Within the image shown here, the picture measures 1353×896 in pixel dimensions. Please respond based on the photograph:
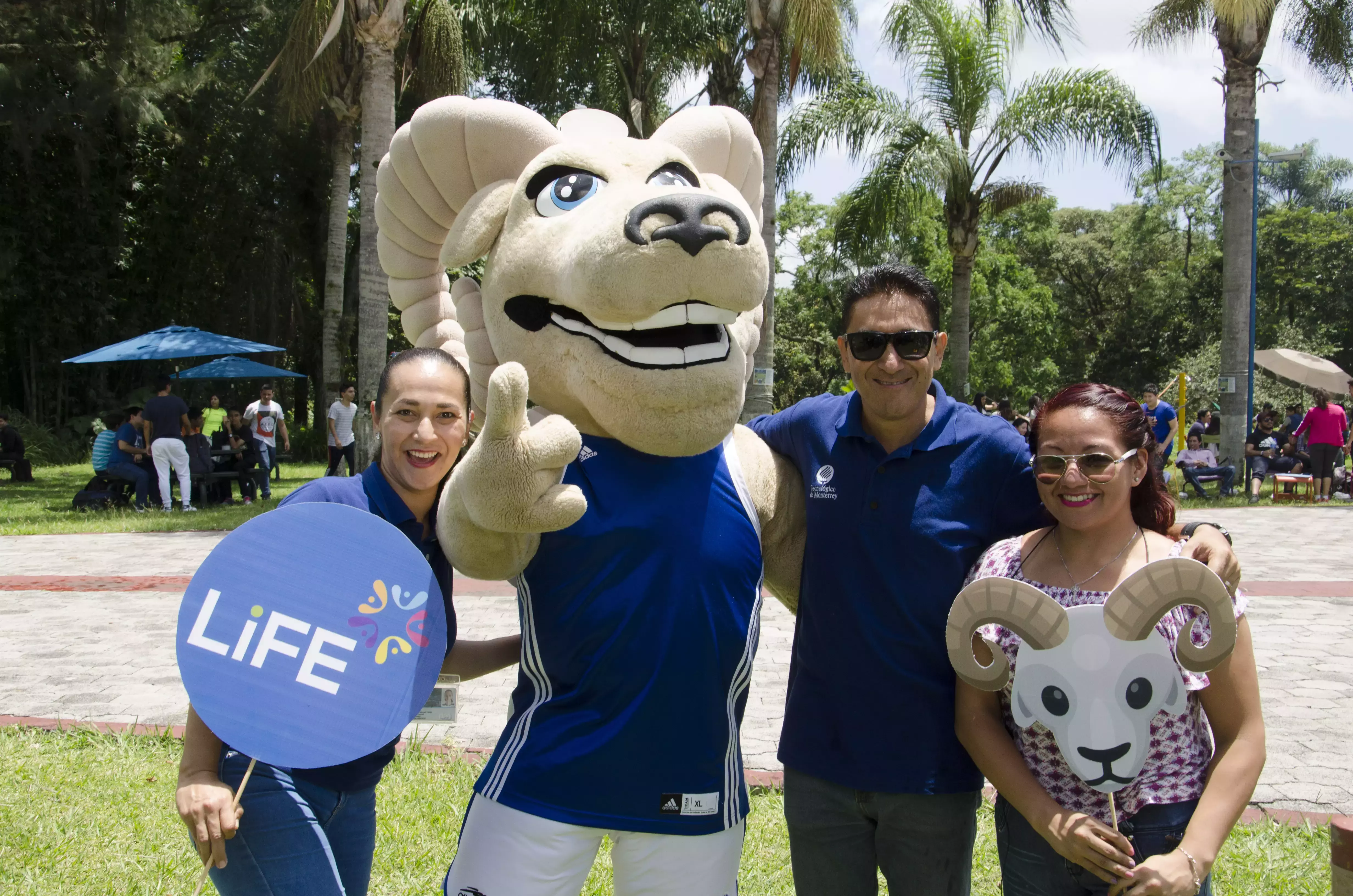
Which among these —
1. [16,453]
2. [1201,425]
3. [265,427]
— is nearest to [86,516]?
[265,427]

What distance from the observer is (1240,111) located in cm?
1492

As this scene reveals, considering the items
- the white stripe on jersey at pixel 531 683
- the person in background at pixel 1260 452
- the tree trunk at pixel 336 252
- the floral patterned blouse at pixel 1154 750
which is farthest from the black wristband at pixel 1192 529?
the tree trunk at pixel 336 252

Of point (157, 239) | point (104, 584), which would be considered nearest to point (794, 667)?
point (104, 584)

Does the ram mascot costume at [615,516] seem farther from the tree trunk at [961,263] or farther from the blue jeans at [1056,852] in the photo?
the tree trunk at [961,263]

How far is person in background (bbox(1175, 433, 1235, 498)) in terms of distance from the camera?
15.4m

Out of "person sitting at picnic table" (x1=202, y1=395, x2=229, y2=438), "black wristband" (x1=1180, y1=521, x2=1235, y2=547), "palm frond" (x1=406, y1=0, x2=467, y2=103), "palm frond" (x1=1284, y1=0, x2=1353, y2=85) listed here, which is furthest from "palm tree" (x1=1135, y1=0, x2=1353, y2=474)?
"person sitting at picnic table" (x1=202, y1=395, x2=229, y2=438)

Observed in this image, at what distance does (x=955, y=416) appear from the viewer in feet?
8.55

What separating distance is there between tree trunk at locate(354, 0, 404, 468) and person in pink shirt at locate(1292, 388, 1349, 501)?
13.2 meters

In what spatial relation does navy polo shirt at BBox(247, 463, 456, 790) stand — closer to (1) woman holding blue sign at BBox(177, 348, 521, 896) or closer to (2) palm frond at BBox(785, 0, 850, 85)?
(1) woman holding blue sign at BBox(177, 348, 521, 896)

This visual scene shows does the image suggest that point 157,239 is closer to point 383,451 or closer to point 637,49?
point 637,49

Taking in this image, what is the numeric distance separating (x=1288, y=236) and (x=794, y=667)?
121ft

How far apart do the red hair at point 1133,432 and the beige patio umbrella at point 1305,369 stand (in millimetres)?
19263

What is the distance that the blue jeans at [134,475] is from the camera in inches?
551

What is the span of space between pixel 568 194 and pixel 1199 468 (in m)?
15.8
